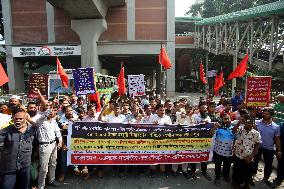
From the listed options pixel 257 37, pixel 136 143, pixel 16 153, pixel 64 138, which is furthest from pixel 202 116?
pixel 257 37

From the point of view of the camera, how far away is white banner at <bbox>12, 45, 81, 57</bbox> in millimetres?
24745

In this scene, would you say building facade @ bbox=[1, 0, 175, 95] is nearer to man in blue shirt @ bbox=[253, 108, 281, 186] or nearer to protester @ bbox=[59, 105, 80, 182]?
protester @ bbox=[59, 105, 80, 182]

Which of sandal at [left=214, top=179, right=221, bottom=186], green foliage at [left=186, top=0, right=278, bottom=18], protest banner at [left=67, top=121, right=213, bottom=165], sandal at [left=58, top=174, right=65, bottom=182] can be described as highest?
green foliage at [left=186, top=0, right=278, bottom=18]

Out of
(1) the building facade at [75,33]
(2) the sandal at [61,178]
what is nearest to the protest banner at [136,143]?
(2) the sandal at [61,178]

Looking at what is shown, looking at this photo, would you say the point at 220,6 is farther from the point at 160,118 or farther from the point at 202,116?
the point at 160,118

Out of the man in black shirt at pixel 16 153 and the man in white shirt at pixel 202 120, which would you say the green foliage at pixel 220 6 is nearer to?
the man in white shirt at pixel 202 120

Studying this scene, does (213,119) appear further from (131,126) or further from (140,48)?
(140,48)

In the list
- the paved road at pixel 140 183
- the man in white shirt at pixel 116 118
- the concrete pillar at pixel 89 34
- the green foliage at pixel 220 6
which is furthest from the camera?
the green foliage at pixel 220 6

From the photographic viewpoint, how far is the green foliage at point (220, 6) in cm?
3382

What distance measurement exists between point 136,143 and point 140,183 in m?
0.87

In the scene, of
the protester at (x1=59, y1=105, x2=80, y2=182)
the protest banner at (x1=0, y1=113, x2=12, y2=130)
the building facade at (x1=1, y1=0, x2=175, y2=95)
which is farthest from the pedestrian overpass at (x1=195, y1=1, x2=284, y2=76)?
the protest banner at (x1=0, y1=113, x2=12, y2=130)

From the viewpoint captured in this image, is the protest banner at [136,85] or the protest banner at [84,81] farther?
the protest banner at [136,85]

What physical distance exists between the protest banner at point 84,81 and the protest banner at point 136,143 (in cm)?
181

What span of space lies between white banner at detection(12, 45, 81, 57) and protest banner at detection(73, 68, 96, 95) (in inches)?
699
